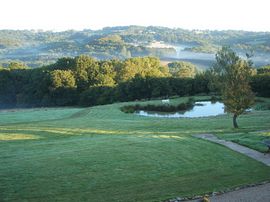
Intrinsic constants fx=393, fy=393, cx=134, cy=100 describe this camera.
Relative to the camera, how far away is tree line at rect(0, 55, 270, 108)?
80.4 meters

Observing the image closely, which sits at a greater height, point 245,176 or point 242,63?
point 242,63

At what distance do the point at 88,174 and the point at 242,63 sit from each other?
2136cm

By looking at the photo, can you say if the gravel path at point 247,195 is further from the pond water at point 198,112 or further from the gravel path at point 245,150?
the pond water at point 198,112

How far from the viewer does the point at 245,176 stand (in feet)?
53.9

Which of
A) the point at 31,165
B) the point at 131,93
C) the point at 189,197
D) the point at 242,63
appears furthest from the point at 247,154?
the point at 131,93

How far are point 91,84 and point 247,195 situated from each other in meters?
88.5

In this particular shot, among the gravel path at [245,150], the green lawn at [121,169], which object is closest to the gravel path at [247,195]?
the green lawn at [121,169]

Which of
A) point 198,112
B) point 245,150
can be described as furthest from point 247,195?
point 198,112

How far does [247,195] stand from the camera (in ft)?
46.6

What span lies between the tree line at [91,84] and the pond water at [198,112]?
43.3ft

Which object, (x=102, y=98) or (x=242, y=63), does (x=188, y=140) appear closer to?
(x=242, y=63)

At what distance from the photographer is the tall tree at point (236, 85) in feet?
106

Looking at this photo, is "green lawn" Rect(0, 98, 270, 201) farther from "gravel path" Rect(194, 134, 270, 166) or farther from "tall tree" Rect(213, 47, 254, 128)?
"tall tree" Rect(213, 47, 254, 128)

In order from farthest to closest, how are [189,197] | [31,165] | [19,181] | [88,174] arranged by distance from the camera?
[31,165] → [88,174] → [19,181] → [189,197]
